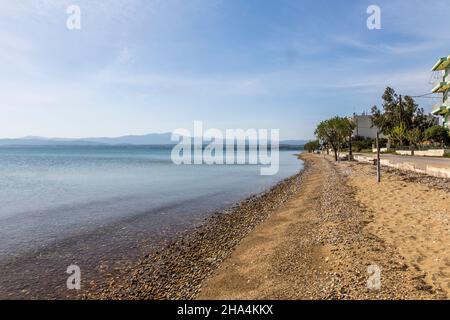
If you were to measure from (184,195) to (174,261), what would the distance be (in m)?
15.9

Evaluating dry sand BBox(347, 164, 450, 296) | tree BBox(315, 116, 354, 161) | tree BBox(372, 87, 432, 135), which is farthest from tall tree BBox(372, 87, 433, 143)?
dry sand BBox(347, 164, 450, 296)

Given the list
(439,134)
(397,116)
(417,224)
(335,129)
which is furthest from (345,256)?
(397,116)

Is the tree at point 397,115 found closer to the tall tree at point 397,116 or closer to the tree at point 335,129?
the tall tree at point 397,116

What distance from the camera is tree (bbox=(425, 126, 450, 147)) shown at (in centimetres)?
5372

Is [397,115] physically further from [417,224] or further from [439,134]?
[417,224]

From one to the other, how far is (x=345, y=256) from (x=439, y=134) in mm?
57840

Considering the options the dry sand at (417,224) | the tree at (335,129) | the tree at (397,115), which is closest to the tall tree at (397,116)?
the tree at (397,115)

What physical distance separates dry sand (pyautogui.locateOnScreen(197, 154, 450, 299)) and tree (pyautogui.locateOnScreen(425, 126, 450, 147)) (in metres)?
48.2

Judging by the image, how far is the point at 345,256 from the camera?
805 centimetres

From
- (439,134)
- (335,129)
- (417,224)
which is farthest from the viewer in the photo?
(335,129)

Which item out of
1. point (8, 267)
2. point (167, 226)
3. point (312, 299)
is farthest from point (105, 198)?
point (312, 299)

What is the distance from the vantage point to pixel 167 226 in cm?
1527
